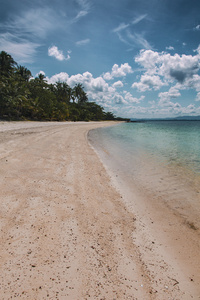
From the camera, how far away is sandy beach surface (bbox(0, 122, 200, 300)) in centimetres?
195

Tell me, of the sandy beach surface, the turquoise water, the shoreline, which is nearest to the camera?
the sandy beach surface

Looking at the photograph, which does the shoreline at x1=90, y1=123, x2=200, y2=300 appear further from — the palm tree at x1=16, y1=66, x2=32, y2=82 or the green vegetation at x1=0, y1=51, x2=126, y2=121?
the palm tree at x1=16, y1=66, x2=32, y2=82

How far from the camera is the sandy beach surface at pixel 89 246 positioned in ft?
6.40

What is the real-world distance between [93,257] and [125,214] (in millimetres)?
1602

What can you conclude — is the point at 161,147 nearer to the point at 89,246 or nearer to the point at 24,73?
the point at 89,246

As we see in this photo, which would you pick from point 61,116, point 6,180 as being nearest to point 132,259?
point 6,180

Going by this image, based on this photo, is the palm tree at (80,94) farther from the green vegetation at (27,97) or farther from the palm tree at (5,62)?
the palm tree at (5,62)

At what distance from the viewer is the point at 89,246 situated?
260cm

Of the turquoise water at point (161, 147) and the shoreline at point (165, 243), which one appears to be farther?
the turquoise water at point (161, 147)

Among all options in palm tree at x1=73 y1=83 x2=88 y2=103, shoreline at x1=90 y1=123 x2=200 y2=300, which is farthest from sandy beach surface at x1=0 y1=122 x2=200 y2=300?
palm tree at x1=73 y1=83 x2=88 y2=103

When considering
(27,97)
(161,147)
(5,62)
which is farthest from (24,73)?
(161,147)

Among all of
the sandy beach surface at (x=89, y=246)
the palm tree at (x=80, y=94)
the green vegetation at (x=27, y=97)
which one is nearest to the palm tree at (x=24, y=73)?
the green vegetation at (x=27, y=97)

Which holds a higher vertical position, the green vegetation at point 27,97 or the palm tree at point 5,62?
the palm tree at point 5,62

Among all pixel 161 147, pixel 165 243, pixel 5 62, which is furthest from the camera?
pixel 5 62
